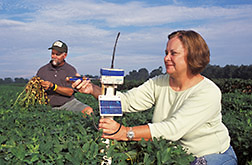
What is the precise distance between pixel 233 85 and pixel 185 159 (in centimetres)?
1345

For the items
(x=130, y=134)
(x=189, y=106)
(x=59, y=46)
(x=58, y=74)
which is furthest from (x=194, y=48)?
(x=58, y=74)

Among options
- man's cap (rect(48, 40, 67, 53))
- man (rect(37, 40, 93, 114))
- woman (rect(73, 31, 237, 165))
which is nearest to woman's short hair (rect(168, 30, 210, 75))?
woman (rect(73, 31, 237, 165))

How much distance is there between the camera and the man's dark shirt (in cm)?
620

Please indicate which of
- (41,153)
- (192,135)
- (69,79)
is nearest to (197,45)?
(192,135)

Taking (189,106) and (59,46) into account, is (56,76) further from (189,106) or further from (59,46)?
(189,106)

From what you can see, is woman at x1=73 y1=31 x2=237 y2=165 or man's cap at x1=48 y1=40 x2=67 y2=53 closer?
woman at x1=73 y1=31 x2=237 y2=165

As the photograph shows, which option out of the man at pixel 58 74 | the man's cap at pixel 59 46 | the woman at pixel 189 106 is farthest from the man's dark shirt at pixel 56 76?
the woman at pixel 189 106

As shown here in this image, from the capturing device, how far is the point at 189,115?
2.39 m

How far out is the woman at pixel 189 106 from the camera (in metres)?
2.34

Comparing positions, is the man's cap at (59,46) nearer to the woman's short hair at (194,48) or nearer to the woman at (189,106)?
the woman at (189,106)

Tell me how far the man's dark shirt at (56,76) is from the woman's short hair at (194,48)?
409 centimetres

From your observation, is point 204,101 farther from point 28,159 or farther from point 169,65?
point 28,159

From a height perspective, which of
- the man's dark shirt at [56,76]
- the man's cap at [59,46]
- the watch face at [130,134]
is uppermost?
the man's cap at [59,46]

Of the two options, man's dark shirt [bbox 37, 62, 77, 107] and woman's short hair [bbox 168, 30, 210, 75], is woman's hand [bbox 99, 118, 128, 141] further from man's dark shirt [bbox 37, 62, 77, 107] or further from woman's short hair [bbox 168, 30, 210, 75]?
man's dark shirt [bbox 37, 62, 77, 107]
